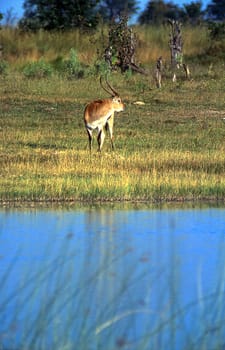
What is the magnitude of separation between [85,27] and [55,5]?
1.50 meters

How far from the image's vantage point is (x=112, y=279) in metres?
7.94

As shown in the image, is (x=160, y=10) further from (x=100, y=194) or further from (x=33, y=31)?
(x=100, y=194)

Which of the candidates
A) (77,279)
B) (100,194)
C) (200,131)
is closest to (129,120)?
(200,131)

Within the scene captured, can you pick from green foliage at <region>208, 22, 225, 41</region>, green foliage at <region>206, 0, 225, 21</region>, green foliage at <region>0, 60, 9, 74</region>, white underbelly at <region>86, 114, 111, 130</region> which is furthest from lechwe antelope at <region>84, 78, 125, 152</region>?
green foliage at <region>206, 0, 225, 21</region>

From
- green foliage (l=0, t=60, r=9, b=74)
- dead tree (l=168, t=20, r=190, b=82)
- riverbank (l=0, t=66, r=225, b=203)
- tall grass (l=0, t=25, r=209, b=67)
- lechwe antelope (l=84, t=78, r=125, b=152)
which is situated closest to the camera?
riverbank (l=0, t=66, r=225, b=203)

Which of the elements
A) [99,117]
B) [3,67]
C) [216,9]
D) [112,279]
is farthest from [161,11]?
[112,279]

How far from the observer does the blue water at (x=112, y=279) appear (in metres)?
6.46

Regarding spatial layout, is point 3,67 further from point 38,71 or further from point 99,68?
point 99,68

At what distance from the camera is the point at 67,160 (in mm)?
14922

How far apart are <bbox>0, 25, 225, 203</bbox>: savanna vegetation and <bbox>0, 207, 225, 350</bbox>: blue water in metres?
1.34

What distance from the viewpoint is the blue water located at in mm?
6461

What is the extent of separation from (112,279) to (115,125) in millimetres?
11925

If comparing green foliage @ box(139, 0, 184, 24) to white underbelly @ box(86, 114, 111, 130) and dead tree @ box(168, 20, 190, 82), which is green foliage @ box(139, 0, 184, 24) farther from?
white underbelly @ box(86, 114, 111, 130)

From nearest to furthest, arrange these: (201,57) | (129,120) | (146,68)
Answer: (129,120), (146,68), (201,57)
